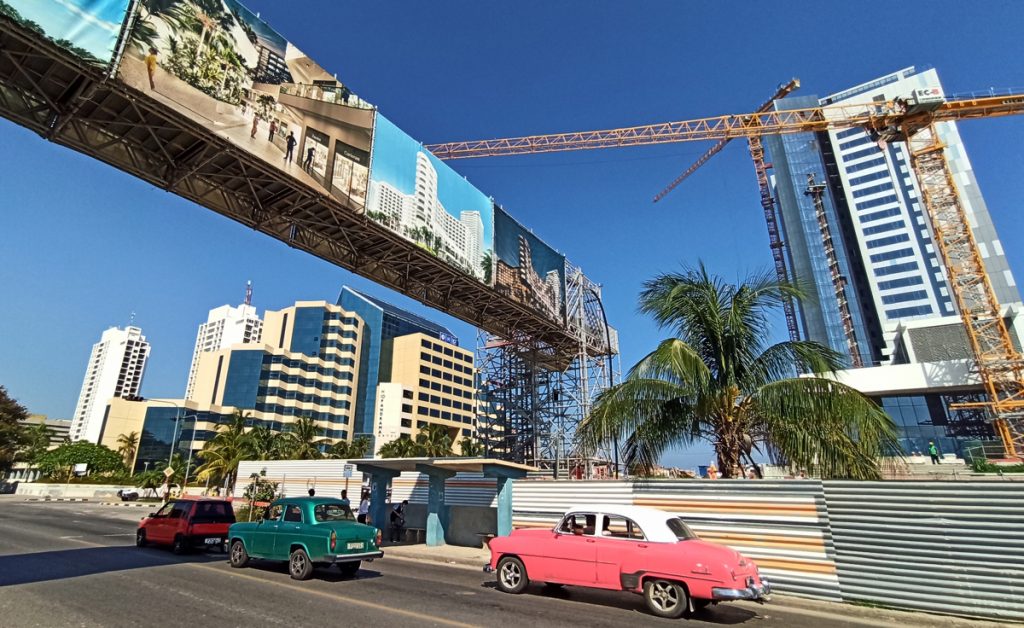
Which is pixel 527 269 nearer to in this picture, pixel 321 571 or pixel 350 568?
pixel 350 568

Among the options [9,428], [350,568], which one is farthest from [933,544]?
[9,428]

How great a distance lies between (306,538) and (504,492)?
6.91m

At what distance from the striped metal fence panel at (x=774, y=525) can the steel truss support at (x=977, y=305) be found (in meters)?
49.4

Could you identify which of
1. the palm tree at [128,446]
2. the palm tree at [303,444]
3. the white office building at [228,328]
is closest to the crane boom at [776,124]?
the palm tree at [303,444]

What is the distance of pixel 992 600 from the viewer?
760 centimetres

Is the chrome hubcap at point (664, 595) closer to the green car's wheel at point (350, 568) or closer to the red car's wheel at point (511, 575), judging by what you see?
the red car's wheel at point (511, 575)

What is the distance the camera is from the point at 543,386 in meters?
38.3

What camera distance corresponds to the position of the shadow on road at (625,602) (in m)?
7.58

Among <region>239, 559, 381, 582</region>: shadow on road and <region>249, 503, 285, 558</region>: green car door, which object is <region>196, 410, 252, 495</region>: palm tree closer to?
<region>239, 559, 381, 582</region>: shadow on road

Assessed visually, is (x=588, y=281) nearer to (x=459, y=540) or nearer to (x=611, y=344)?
(x=611, y=344)

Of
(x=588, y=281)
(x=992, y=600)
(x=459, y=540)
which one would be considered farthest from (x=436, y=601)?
A: (x=588, y=281)

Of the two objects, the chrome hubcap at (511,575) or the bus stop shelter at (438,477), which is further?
the bus stop shelter at (438,477)

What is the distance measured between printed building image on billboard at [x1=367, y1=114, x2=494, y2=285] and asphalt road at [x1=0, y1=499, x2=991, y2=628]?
13.0 m

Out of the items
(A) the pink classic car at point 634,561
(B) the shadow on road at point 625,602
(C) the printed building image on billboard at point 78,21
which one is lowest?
(B) the shadow on road at point 625,602
